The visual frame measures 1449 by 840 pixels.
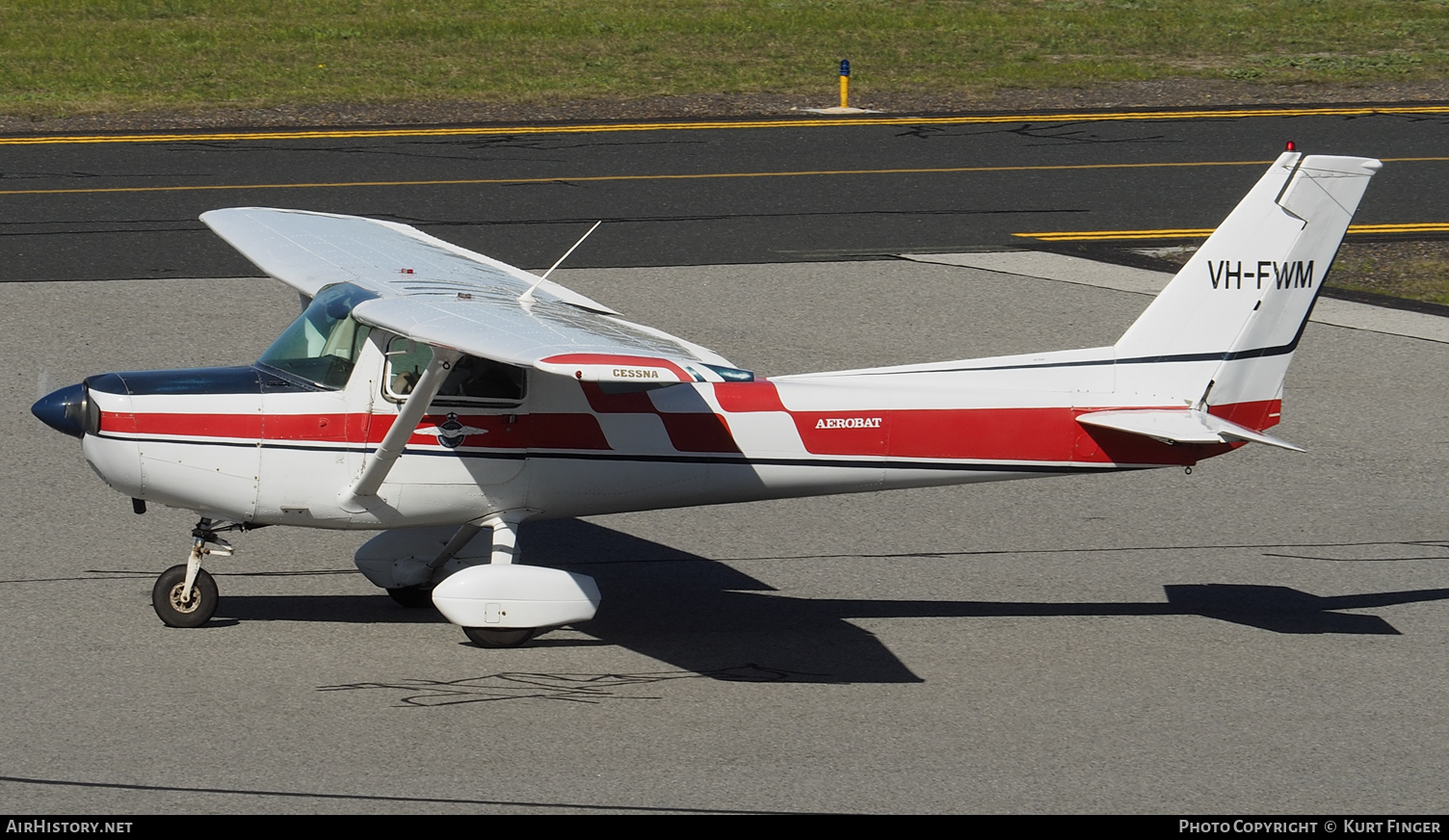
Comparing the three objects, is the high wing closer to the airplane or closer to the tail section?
the airplane

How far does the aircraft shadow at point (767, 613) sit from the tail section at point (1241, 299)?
1156 mm

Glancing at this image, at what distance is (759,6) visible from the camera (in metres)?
30.6

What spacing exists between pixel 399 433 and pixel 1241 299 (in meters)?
4.71

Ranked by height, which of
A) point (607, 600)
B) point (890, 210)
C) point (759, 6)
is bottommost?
point (607, 600)

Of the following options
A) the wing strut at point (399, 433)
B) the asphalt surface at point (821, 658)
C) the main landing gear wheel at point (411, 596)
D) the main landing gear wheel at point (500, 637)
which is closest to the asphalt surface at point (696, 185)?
the asphalt surface at point (821, 658)

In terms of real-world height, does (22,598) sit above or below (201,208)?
below

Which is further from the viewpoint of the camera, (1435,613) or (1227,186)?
(1227,186)

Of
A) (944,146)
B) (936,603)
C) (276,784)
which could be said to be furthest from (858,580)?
(944,146)

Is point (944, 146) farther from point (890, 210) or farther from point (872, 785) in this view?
point (872, 785)

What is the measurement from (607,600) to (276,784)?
2804mm

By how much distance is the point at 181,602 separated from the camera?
344 inches

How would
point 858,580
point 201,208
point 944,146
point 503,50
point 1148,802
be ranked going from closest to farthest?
point 1148,802 < point 858,580 < point 201,208 < point 944,146 < point 503,50

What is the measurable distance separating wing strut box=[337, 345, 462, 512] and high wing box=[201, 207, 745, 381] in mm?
280

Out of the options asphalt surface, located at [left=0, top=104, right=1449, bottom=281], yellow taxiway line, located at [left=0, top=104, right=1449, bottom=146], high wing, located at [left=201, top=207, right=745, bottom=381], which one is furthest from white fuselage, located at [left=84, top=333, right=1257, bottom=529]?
yellow taxiway line, located at [left=0, top=104, right=1449, bottom=146]
